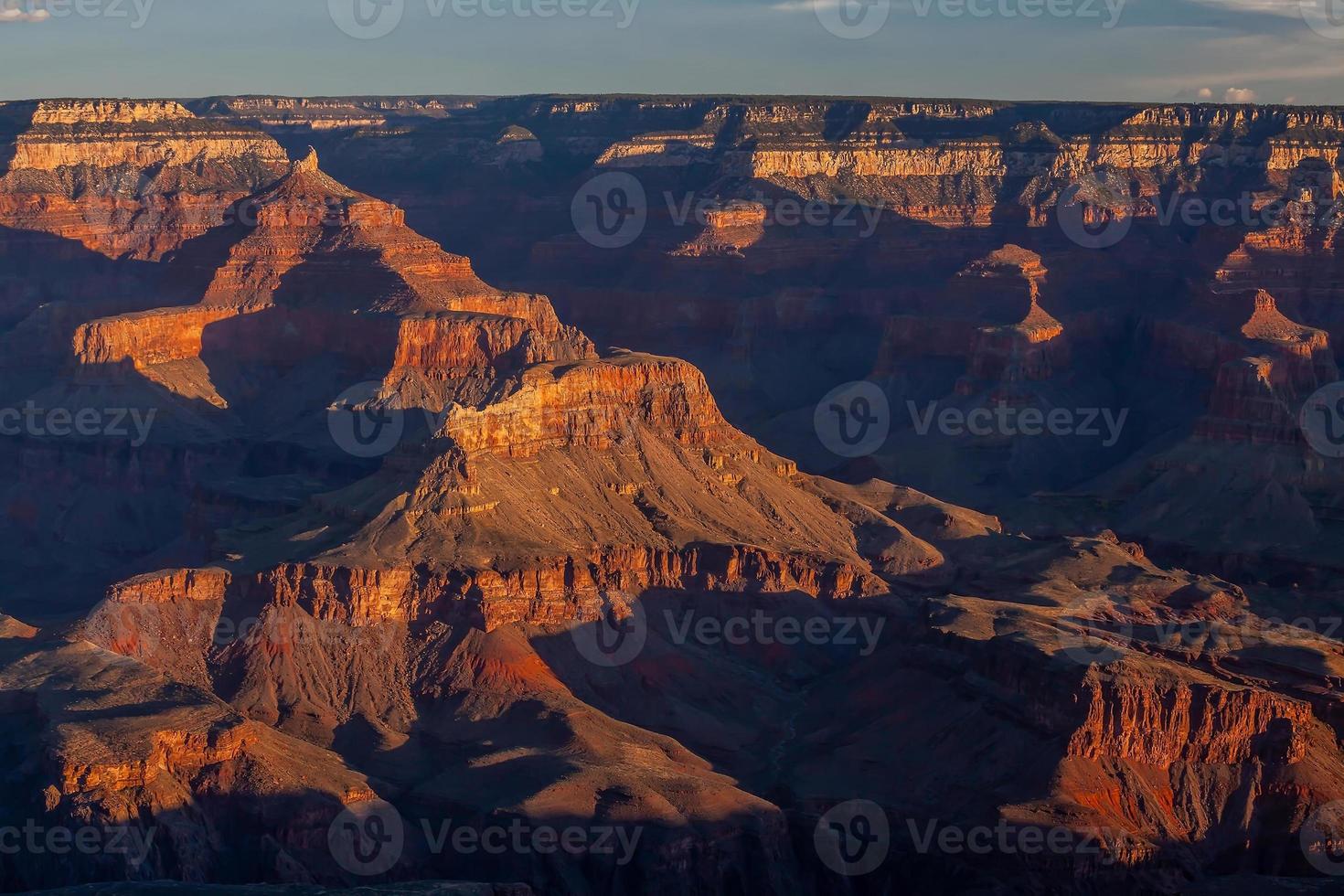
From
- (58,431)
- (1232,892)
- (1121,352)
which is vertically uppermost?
(1121,352)

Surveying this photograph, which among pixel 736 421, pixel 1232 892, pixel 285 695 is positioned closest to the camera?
pixel 1232 892

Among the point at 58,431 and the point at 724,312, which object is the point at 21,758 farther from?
the point at 724,312

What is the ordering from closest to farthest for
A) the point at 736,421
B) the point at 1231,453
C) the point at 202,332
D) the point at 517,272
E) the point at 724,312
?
the point at 1231,453
the point at 202,332
the point at 736,421
the point at 724,312
the point at 517,272

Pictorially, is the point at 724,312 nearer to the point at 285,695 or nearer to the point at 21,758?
the point at 285,695

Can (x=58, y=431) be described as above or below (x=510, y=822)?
above

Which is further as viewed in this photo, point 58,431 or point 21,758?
point 58,431

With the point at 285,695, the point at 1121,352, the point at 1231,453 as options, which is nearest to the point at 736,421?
the point at 1121,352

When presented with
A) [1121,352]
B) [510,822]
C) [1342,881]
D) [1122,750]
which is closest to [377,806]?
[510,822]
